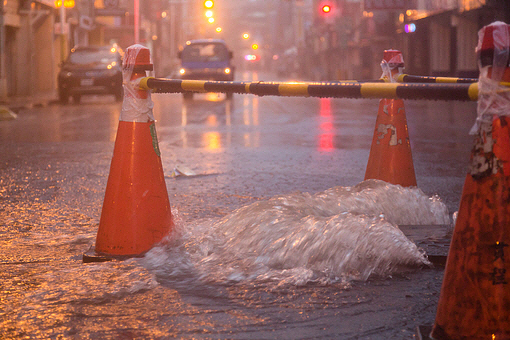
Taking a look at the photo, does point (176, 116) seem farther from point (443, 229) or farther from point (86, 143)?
point (443, 229)

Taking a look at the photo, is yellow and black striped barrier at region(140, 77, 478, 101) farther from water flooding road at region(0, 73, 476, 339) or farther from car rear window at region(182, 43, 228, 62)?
car rear window at region(182, 43, 228, 62)

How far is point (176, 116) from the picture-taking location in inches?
632

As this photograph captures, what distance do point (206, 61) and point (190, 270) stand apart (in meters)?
24.7

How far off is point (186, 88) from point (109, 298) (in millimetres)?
1351

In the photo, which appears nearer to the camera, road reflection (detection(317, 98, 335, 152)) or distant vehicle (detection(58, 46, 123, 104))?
road reflection (detection(317, 98, 335, 152))

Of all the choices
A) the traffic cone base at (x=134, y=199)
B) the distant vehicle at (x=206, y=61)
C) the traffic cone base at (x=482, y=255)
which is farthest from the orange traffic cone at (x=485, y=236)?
the distant vehicle at (x=206, y=61)

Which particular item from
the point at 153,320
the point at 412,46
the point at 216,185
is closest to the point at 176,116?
the point at 216,185

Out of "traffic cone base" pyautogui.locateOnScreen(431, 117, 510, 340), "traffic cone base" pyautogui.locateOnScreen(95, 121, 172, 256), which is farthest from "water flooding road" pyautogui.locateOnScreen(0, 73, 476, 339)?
"traffic cone base" pyautogui.locateOnScreen(431, 117, 510, 340)

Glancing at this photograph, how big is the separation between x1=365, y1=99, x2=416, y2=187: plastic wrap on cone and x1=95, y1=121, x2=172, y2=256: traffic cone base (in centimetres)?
176

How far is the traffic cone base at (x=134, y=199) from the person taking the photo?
11.8 ft

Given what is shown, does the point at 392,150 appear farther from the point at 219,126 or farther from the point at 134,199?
the point at 219,126

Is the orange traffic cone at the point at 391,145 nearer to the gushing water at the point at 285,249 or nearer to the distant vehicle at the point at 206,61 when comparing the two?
the gushing water at the point at 285,249

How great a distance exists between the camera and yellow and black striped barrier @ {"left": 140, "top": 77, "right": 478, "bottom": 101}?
2603 mm

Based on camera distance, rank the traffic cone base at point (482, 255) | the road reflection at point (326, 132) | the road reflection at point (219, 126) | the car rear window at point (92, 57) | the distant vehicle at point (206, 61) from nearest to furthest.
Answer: the traffic cone base at point (482, 255), the road reflection at point (326, 132), the road reflection at point (219, 126), the car rear window at point (92, 57), the distant vehicle at point (206, 61)
